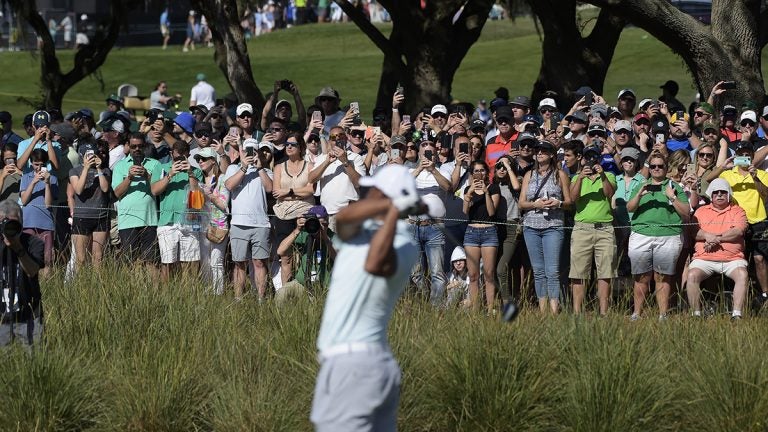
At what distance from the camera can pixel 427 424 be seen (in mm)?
9750

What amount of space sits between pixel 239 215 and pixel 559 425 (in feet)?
17.4

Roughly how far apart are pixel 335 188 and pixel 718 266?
390 cm

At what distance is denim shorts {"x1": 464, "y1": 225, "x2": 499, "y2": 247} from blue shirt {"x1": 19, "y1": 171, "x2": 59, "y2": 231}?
14.9 feet

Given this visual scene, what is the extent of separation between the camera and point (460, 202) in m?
13.7

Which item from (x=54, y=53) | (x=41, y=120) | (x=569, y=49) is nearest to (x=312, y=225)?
(x=41, y=120)

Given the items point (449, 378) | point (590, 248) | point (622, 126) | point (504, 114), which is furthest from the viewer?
point (504, 114)

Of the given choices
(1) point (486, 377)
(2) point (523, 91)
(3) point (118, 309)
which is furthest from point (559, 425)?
(2) point (523, 91)

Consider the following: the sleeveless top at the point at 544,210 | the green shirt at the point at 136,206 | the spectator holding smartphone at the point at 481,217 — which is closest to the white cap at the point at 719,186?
the sleeveless top at the point at 544,210

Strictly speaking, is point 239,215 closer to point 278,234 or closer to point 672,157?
point 278,234

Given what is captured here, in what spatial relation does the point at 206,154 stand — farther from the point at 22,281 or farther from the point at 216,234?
the point at 22,281

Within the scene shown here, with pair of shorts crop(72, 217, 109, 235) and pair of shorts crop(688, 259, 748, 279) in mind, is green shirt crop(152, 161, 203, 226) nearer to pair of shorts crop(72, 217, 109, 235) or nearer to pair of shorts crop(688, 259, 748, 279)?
pair of shorts crop(72, 217, 109, 235)

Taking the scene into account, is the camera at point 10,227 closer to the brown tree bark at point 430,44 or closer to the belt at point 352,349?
the belt at point 352,349

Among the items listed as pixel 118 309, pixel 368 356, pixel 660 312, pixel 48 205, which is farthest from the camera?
pixel 48 205

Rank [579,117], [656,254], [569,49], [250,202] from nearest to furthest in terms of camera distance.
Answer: [656,254] → [250,202] → [579,117] → [569,49]
